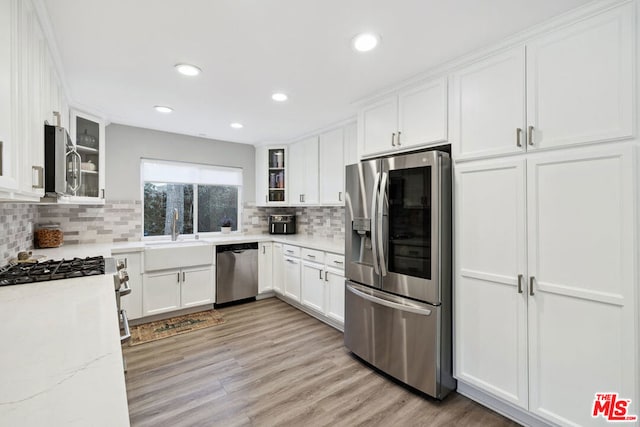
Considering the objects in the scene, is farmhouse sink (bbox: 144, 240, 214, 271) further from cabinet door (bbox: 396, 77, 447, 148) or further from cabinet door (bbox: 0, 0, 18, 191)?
cabinet door (bbox: 396, 77, 447, 148)

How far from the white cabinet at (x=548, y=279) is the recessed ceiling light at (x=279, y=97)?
1.64 metres

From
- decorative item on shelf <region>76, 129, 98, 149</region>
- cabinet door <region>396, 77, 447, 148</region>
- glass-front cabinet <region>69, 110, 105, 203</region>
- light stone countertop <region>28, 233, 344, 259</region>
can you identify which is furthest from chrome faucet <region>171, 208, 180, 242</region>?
cabinet door <region>396, 77, 447, 148</region>

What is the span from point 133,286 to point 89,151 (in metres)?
1.49

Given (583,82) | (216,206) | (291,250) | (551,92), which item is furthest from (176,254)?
(583,82)

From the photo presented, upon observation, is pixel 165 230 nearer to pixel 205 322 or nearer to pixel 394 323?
pixel 205 322

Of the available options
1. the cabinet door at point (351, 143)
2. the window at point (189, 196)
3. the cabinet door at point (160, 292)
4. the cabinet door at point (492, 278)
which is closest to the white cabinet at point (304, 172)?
the cabinet door at point (351, 143)

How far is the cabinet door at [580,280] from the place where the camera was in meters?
1.42

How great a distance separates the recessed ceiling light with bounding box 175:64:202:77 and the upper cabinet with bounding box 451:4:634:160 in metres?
1.84

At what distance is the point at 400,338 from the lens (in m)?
2.19

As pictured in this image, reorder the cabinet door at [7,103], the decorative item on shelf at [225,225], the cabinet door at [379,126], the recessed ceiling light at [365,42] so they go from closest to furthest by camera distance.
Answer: the cabinet door at [7,103] < the recessed ceiling light at [365,42] < the cabinet door at [379,126] < the decorative item on shelf at [225,225]

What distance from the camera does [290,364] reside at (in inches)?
98.3

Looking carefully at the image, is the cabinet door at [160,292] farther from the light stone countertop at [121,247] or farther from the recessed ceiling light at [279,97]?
the recessed ceiling light at [279,97]

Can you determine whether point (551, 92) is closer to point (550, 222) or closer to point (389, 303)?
point (550, 222)

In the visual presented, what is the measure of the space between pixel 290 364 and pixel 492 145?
2260 millimetres
